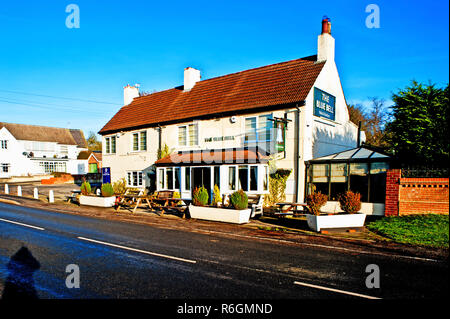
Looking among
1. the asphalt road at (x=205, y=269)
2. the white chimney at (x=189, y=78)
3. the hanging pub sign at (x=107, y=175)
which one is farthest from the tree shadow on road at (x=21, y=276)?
the hanging pub sign at (x=107, y=175)

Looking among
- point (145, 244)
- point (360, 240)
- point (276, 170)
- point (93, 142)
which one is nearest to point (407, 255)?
point (360, 240)

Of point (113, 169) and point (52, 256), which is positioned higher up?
point (113, 169)

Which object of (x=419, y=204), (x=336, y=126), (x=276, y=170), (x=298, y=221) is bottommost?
(x=298, y=221)

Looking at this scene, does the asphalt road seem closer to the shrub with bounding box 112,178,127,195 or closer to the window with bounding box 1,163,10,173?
the shrub with bounding box 112,178,127,195

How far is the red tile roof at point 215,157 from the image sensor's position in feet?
56.6

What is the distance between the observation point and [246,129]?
19141 mm

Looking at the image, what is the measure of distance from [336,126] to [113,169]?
19.5 meters

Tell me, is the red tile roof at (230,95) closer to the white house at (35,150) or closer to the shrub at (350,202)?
the shrub at (350,202)

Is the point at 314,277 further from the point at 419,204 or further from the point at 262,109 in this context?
the point at 262,109

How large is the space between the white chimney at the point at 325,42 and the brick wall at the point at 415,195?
9155mm

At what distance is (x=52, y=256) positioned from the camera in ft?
26.3

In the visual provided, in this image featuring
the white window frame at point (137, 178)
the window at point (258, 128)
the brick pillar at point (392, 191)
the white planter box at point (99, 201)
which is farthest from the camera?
the white window frame at point (137, 178)

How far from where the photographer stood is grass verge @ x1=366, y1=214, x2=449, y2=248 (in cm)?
977

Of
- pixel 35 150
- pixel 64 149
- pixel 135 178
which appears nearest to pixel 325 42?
pixel 135 178
